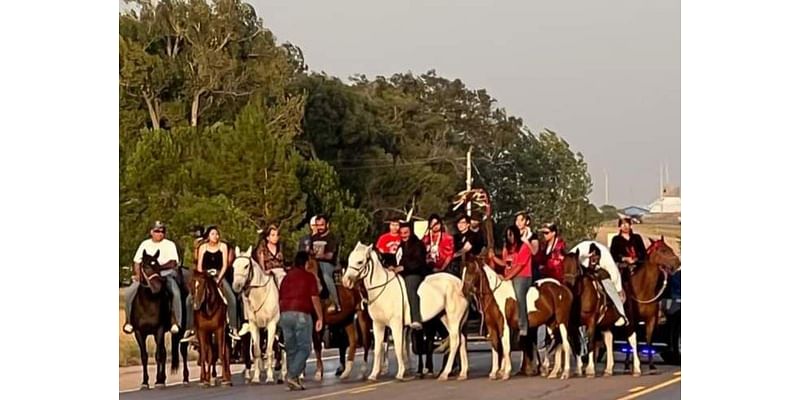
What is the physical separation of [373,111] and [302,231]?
873mm

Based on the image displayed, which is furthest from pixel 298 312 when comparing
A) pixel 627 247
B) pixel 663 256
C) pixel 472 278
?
pixel 663 256

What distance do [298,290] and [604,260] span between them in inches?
74.9

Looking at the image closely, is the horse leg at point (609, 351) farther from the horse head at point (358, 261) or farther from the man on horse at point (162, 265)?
the man on horse at point (162, 265)

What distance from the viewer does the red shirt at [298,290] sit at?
372 inches

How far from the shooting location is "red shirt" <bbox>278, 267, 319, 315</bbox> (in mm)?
9453

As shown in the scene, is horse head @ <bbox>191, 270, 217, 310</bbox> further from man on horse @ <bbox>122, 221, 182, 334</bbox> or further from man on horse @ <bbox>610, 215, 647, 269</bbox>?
man on horse @ <bbox>610, 215, 647, 269</bbox>

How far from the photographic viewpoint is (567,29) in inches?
372

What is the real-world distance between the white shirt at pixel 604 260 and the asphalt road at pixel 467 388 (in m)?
0.50

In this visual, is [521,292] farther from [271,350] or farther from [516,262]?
[271,350]

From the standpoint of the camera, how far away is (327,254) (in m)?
9.47

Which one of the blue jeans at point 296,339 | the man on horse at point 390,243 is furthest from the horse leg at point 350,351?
the man on horse at point 390,243
